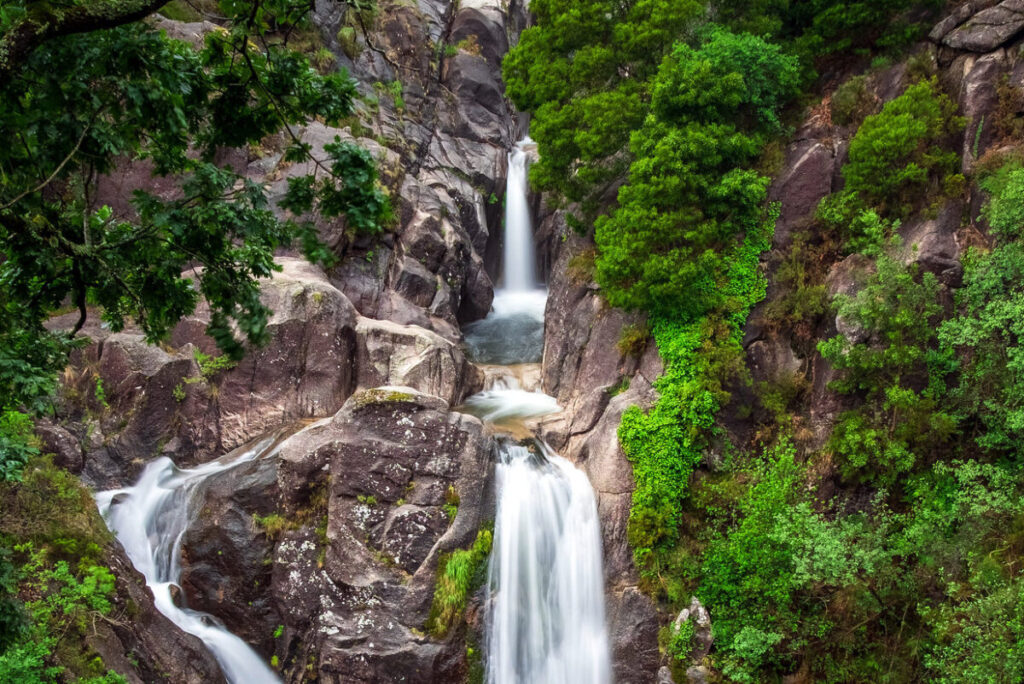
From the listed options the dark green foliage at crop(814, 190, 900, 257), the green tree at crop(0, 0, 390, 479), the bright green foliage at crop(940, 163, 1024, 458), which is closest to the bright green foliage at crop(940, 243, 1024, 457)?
the bright green foliage at crop(940, 163, 1024, 458)

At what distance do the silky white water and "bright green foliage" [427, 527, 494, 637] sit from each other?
3126 millimetres

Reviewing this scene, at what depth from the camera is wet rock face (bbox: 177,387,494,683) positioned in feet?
35.6

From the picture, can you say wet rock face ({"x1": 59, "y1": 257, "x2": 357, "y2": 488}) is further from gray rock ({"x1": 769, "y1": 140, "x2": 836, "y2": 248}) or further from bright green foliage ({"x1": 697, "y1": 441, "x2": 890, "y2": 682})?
gray rock ({"x1": 769, "y1": 140, "x2": 836, "y2": 248})

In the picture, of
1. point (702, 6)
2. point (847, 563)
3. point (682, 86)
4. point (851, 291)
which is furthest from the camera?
point (702, 6)

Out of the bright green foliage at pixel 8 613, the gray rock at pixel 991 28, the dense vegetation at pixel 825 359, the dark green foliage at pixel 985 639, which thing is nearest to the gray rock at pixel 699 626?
the dense vegetation at pixel 825 359

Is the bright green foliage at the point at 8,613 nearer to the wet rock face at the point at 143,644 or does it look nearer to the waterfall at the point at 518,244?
the wet rock face at the point at 143,644

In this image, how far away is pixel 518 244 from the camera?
2767 cm

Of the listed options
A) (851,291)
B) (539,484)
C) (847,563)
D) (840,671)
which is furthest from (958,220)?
(539,484)

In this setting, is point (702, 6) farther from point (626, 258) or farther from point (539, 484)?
point (539, 484)

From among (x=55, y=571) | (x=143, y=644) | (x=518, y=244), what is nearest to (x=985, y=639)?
(x=143, y=644)

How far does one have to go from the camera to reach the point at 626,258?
1309 centimetres

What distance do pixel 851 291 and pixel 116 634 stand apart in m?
13.9

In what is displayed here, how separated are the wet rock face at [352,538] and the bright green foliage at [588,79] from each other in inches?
270

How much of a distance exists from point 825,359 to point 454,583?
817 cm
